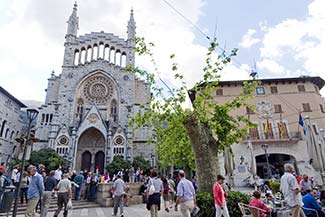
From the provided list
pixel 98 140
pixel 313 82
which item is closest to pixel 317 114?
pixel 313 82

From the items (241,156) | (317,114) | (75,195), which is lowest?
(75,195)

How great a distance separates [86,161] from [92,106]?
28.7ft

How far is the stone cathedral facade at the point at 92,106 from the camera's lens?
32781 mm

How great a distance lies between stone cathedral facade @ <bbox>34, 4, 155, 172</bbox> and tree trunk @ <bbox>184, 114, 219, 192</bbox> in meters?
25.0

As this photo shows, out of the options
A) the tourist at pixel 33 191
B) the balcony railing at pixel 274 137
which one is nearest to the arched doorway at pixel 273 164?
the balcony railing at pixel 274 137

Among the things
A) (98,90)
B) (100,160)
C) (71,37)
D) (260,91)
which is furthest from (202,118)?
(71,37)

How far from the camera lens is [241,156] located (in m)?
22.0

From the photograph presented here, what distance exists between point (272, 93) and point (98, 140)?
26412 mm

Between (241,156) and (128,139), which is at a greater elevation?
(128,139)

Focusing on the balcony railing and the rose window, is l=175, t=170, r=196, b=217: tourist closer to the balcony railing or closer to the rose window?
the balcony railing

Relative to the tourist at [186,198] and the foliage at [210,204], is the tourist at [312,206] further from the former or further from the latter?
the tourist at [186,198]

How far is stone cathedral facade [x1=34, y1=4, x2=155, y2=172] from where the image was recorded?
108 feet

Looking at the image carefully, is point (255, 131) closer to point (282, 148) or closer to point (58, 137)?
point (282, 148)

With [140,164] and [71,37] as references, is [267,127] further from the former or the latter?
[71,37]
